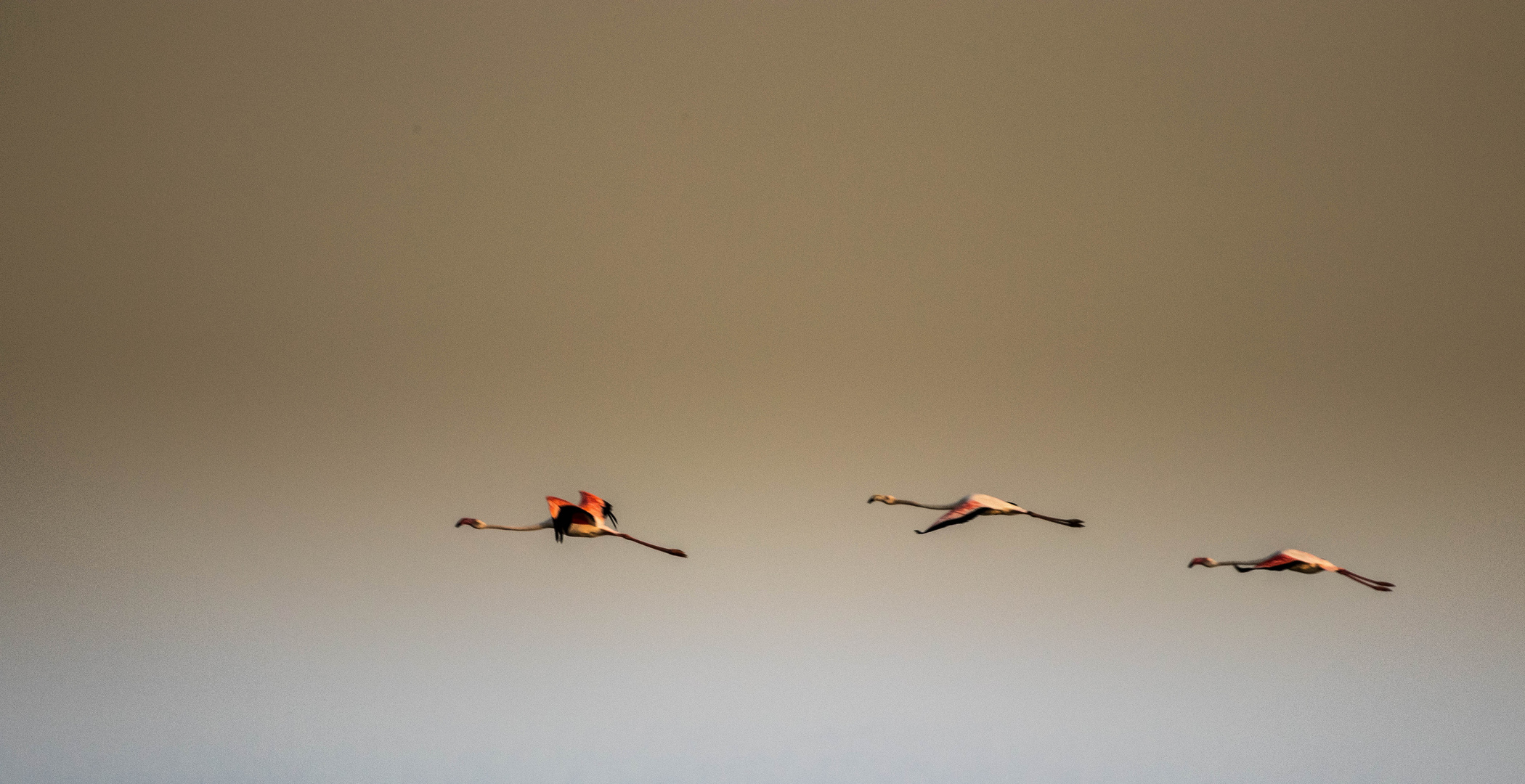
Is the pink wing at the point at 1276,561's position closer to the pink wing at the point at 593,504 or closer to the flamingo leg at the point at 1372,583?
the flamingo leg at the point at 1372,583

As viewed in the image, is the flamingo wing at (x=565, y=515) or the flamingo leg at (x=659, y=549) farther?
the flamingo leg at (x=659, y=549)

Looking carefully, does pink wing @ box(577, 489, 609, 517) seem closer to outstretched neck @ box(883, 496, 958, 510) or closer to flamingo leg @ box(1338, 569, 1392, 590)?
outstretched neck @ box(883, 496, 958, 510)

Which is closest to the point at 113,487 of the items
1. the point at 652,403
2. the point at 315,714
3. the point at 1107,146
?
the point at 315,714

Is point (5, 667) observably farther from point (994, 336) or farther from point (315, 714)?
point (994, 336)

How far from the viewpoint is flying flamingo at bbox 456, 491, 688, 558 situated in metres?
1.78

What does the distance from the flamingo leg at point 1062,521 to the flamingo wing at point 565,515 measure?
84 centimetres

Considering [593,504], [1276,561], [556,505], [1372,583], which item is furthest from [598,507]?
[1372,583]

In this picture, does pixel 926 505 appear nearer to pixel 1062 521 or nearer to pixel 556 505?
pixel 1062 521

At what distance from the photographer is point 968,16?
82.4 inches

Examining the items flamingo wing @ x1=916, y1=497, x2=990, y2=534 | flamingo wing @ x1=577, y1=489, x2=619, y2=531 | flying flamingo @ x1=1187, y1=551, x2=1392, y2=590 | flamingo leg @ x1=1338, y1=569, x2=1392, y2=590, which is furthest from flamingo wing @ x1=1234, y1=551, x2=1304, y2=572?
flamingo wing @ x1=577, y1=489, x2=619, y2=531

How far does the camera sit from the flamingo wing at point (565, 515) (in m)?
1.77

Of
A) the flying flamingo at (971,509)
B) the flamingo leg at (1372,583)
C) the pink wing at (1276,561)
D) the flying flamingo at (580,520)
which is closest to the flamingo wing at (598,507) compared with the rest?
the flying flamingo at (580,520)

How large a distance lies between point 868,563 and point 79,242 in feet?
5.49

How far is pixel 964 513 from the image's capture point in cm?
190
